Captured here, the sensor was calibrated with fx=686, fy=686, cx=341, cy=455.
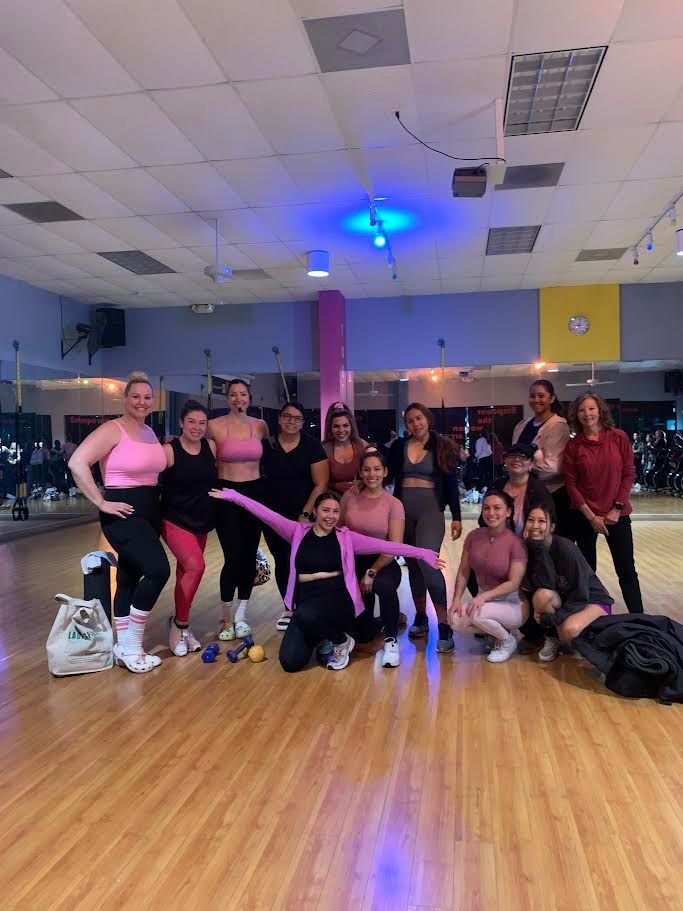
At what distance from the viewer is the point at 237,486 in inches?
161

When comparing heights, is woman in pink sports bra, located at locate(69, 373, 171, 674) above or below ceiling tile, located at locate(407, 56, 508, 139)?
below

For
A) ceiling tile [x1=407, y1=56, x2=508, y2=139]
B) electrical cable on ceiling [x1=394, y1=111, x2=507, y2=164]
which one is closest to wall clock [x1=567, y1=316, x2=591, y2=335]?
electrical cable on ceiling [x1=394, y1=111, x2=507, y2=164]

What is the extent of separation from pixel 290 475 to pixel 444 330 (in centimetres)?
667

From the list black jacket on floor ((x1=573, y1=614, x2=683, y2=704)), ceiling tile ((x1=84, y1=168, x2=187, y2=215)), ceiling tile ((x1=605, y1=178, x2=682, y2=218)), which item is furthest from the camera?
ceiling tile ((x1=605, y1=178, x2=682, y2=218))

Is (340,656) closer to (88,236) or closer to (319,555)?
(319,555)

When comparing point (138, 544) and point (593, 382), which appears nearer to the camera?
point (138, 544)

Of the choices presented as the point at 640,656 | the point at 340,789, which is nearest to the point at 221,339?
the point at 640,656

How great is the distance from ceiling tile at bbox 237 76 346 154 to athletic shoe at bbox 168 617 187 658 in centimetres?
333

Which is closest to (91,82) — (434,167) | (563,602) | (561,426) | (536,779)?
(434,167)

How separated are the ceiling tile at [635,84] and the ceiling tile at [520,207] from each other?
1289mm

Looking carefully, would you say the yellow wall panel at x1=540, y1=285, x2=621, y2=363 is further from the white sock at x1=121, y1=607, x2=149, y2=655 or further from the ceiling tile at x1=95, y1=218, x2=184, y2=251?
the white sock at x1=121, y1=607, x2=149, y2=655

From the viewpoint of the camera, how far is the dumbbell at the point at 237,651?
12.5 ft

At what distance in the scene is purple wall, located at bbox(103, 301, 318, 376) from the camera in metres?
10.5

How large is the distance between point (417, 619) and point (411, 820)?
82.5 inches
